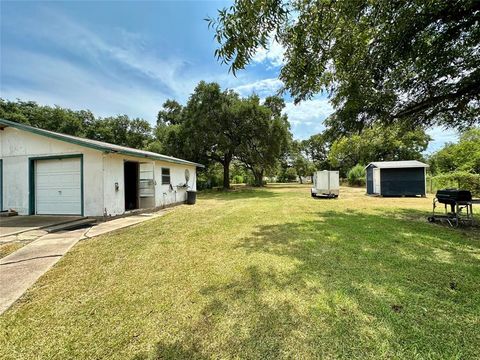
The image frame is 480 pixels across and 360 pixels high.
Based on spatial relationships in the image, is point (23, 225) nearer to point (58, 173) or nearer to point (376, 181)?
point (58, 173)

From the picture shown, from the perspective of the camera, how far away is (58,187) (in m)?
8.71

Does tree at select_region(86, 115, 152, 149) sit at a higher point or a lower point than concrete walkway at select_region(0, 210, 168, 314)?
higher

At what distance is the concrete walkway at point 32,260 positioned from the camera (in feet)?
10.2

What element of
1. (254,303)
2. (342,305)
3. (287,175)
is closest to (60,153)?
(254,303)

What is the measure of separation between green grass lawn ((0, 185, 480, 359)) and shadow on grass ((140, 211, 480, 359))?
0.01m

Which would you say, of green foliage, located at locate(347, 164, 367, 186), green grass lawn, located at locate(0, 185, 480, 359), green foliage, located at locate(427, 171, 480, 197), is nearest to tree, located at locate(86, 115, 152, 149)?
green foliage, located at locate(347, 164, 367, 186)

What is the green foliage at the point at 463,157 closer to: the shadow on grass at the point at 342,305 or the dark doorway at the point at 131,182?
the shadow on grass at the point at 342,305

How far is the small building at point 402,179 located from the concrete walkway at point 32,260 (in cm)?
1841

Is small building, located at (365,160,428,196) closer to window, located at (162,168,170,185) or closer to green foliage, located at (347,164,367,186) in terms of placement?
green foliage, located at (347,164,367,186)

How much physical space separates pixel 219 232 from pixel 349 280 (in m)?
3.67

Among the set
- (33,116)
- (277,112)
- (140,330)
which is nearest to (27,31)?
(140,330)

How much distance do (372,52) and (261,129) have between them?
1589 cm

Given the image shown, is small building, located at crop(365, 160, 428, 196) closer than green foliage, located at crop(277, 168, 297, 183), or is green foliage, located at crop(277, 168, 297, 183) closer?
small building, located at crop(365, 160, 428, 196)

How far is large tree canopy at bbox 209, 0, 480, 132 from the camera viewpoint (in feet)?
6.96
